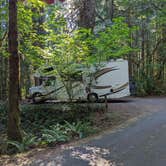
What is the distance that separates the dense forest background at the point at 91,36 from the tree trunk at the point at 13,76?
2472 mm

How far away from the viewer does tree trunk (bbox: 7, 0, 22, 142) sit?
920 cm

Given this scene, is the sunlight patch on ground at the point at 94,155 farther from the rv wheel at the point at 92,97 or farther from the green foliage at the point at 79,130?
the rv wheel at the point at 92,97

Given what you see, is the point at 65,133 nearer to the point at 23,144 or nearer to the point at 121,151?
the point at 23,144

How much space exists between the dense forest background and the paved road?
4.47 m

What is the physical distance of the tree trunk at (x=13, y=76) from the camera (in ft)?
30.2

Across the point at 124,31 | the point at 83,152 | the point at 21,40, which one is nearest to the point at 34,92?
the point at 21,40

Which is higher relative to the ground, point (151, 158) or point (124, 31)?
point (124, 31)

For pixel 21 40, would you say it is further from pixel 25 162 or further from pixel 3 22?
pixel 25 162

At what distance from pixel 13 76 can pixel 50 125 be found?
4439 millimetres

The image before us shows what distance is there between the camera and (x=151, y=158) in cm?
689

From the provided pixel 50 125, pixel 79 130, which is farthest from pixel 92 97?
pixel 79 130

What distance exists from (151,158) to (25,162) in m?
2.72

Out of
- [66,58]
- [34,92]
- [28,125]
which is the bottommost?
[28,125]

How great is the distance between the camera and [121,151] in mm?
7590
